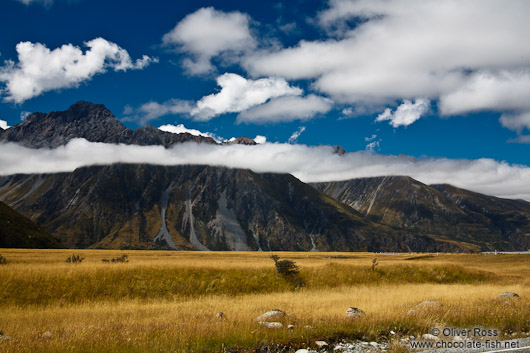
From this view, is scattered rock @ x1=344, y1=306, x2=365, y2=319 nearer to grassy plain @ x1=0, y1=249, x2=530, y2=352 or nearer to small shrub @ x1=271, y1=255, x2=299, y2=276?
grassy plain @ x1=0, y1=249, x2=530, y2=352

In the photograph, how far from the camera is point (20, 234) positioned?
12331 cm

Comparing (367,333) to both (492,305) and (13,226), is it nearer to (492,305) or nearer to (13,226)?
(492,305)

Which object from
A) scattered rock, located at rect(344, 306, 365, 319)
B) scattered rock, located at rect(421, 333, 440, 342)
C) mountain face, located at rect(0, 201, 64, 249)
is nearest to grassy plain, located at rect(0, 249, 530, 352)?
scattered rock, located at rect(344, 306, 365, 319)

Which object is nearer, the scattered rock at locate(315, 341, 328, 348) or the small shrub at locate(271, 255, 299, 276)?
the scattered rock at locate(315, 341, 328, 348)

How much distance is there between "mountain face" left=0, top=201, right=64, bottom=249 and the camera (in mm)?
116850

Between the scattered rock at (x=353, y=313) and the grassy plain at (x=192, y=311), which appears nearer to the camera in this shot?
the grassy plain at (x=192, y=311)

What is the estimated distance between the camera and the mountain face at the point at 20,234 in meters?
117

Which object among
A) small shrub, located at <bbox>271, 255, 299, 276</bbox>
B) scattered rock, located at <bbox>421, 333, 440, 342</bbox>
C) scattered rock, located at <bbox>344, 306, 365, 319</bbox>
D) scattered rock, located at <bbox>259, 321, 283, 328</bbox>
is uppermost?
scattered rock, located at <bbox>259, 321, 283, 328</bbox>

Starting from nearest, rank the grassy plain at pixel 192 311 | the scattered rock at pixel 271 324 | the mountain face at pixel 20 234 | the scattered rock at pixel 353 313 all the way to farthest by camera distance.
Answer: the grassy plain at pixel 192 311 → the scattered rock at pixel 271 324 → the scattered rock at pixel 353 313 → the mountain face at pixel 20 234

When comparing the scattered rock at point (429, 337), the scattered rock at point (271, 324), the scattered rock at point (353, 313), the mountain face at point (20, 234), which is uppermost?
the scattered rock at point (271, 324)

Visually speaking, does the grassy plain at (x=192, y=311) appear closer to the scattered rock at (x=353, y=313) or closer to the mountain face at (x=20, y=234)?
the scattered rock at (x=353, y=313)

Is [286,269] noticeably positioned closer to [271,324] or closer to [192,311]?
[192,311]

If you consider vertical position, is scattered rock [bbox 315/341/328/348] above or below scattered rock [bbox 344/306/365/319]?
above

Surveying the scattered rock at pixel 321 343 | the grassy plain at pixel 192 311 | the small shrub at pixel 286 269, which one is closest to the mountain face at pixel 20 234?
the grassy plain at pixel 192 311
